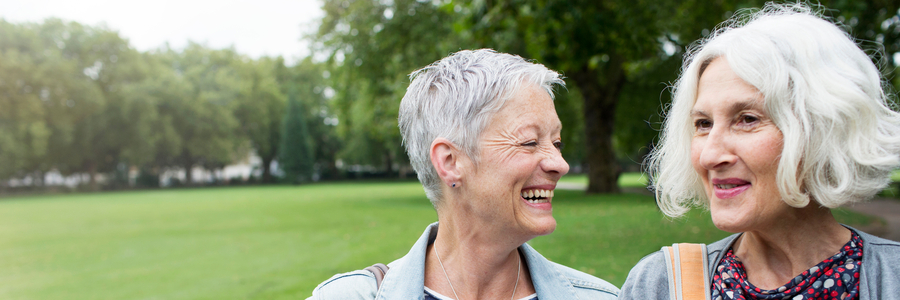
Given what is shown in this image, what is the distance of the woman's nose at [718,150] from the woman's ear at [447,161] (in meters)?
0.85

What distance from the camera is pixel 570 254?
9.51 m

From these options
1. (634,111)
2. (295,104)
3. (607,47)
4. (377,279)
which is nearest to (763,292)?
(377,279)

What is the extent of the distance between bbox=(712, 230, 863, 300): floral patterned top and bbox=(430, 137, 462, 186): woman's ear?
96cm

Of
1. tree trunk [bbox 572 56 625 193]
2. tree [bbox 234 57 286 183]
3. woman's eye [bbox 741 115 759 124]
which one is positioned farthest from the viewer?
tree [bbox 234 57 286 183]

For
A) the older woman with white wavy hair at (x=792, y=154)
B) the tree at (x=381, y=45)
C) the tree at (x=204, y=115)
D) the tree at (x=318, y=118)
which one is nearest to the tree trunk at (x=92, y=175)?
the tree at (x=204, y=115)

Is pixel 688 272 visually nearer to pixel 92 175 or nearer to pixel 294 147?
pixel 92 175

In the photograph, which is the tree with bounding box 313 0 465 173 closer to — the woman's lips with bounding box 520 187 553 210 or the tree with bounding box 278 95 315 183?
the woman's lips with bounding box 520 187 553 210

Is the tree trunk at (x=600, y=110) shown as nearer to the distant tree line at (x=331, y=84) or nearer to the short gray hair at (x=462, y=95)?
the distant tree line at (x=331, y=84)

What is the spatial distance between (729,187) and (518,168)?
0.71 meters

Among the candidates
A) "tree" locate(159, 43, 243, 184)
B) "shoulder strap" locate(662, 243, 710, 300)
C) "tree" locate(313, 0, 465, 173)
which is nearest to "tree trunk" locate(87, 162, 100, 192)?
"tree" locate(159, 43, 243, 184)

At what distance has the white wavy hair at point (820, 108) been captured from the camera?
1.49 m

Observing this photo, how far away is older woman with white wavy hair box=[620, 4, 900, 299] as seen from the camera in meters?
1.50

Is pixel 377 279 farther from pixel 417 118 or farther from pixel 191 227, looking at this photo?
pixel 191 227

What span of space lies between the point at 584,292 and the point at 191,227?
16.9 metres
